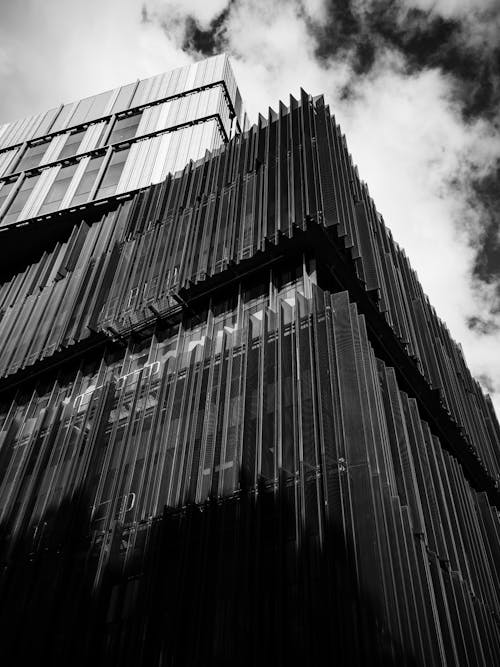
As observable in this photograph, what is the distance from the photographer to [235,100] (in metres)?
37.6

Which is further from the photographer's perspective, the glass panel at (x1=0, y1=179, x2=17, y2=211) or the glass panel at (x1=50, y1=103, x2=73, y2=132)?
the glass panel at (x1=50, y1=103, x2=73, y2=132)

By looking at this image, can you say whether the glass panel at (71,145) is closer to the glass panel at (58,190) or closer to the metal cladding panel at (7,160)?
the glass panel at (58,190)

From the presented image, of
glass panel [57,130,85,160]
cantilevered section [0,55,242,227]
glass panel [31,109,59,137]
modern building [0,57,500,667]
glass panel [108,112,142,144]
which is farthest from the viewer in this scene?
glass panel [31,109,59,137]

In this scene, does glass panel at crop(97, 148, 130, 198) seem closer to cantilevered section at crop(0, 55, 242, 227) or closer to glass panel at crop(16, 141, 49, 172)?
cantilevered section at crop(0, 55, 242, 227)

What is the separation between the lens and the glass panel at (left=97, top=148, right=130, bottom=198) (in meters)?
31.3

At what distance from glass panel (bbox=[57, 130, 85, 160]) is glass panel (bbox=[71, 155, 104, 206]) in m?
2.30

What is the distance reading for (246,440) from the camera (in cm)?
1337

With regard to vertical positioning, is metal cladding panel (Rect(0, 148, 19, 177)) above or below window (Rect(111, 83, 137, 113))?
below

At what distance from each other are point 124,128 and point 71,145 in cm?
350

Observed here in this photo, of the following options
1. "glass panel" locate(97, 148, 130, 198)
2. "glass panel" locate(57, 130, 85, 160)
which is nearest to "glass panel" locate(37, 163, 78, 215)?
"glass panel" locate(57, 130, 85, 160)

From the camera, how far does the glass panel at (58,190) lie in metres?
32.5

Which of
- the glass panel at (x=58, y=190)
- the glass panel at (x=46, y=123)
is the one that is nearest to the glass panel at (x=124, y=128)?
the glass panel at (x=58, y=190)

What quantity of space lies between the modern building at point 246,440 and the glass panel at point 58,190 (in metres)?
5.02

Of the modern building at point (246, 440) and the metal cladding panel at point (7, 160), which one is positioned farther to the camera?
the metal cladding panel at point (7, 160)
